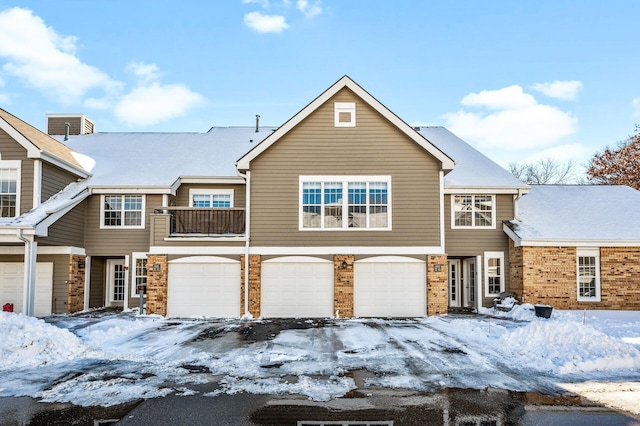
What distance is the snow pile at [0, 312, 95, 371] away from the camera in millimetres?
9820

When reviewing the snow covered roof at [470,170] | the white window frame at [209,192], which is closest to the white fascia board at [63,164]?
the white window frame at [209,192]

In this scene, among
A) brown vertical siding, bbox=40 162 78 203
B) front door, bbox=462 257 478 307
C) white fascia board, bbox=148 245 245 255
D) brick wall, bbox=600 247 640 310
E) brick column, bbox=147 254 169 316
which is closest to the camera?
brick column, bbox=147 254 169 316

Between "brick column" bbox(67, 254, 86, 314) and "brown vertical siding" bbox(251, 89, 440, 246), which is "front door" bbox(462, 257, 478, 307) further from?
"brick column" bbox(67, 254, 86, 314)

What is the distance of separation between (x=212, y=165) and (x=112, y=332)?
30.8ft

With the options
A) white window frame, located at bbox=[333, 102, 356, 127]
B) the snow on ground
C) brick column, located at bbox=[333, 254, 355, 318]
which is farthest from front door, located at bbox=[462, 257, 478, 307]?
white window frame, located at bbox=[333, 102, 356, 127]

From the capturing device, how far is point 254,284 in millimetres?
18016

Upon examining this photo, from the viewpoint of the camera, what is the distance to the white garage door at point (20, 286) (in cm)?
1847

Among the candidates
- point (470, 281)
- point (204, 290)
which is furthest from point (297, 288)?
point (470, 281)

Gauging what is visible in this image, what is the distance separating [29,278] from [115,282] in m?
5.43

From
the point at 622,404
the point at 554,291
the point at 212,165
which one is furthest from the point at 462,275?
the point at 622,404

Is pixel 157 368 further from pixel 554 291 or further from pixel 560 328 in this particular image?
pixel 554 291

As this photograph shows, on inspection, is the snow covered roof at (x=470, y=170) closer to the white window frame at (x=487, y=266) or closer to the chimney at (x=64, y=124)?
the white window frame at (x=487, y=266)

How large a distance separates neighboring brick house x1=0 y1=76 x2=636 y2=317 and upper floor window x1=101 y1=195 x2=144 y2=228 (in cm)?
7

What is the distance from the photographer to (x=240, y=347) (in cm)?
1170
